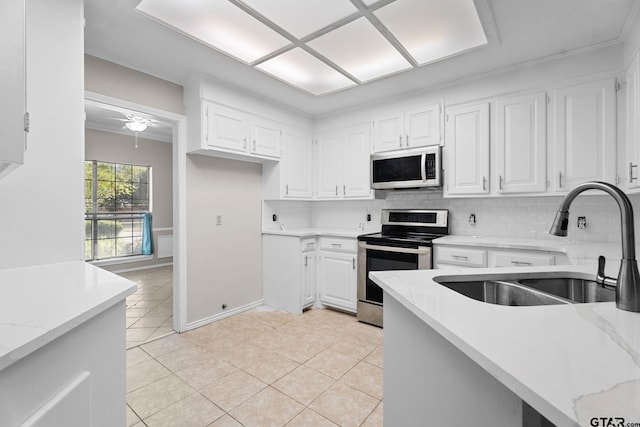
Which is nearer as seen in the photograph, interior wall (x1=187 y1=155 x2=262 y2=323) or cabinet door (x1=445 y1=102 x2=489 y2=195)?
cabinet door (x1=445 y1=102 x2=489 y2=195)

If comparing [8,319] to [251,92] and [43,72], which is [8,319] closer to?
[43,72]

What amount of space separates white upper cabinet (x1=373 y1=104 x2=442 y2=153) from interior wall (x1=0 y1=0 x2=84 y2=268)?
278 centimetres

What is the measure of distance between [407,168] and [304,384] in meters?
2.32

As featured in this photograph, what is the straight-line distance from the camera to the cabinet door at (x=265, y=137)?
11.0 ft

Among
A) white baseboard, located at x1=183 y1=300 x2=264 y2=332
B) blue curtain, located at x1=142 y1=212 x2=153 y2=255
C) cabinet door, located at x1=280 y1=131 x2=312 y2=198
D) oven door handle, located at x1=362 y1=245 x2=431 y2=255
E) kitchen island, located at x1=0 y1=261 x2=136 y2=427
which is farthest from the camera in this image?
blue curtain, located at x1=142 y1=212 x2=153 y2=255

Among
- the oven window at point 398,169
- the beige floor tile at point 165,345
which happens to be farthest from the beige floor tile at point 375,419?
the oven window at point 398,169

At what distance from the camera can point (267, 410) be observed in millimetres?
1845

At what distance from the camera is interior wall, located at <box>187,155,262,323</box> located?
3.11m

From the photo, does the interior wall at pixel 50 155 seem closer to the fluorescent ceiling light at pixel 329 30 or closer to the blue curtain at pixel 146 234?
the fluorescent ceiling light at pixel 329 30

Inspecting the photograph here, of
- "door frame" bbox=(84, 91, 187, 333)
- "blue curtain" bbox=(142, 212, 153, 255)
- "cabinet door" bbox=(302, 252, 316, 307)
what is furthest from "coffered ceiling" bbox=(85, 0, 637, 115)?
"blue curtain" bbox=(142, 212, 153, 255)

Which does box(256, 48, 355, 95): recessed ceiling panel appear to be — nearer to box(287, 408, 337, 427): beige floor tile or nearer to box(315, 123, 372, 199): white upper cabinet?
box(315, 123, 372, 199): white upper cabinet

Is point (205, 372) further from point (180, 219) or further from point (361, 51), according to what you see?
point (361, 51)

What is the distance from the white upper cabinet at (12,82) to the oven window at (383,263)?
278 centimetres

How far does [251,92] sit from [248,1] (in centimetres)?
149
